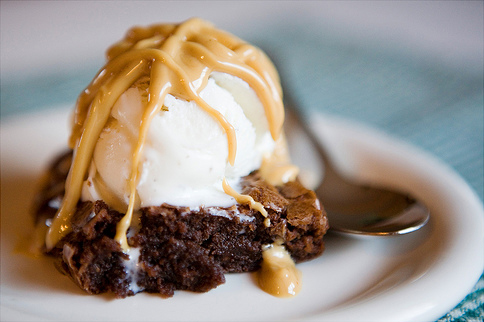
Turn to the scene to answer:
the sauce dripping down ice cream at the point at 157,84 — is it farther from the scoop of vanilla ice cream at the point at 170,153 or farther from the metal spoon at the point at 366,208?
the metal spoon at the point at 366,208

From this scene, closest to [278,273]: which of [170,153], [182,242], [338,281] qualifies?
[338,281]

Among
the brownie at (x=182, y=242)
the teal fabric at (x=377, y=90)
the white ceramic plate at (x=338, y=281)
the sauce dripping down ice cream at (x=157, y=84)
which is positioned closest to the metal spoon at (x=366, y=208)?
the white ceramic plate at (x=338, y=281)

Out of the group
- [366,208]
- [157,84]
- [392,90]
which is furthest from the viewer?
[392,90]

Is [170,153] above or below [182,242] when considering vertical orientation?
above

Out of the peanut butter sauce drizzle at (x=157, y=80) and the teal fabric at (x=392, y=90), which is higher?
the peanut butter sauce drizzle at (x=157, y=80)

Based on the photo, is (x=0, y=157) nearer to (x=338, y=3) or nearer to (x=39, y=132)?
(x=39, y=132)

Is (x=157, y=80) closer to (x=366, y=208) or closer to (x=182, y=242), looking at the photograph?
(x=182, y=242)
